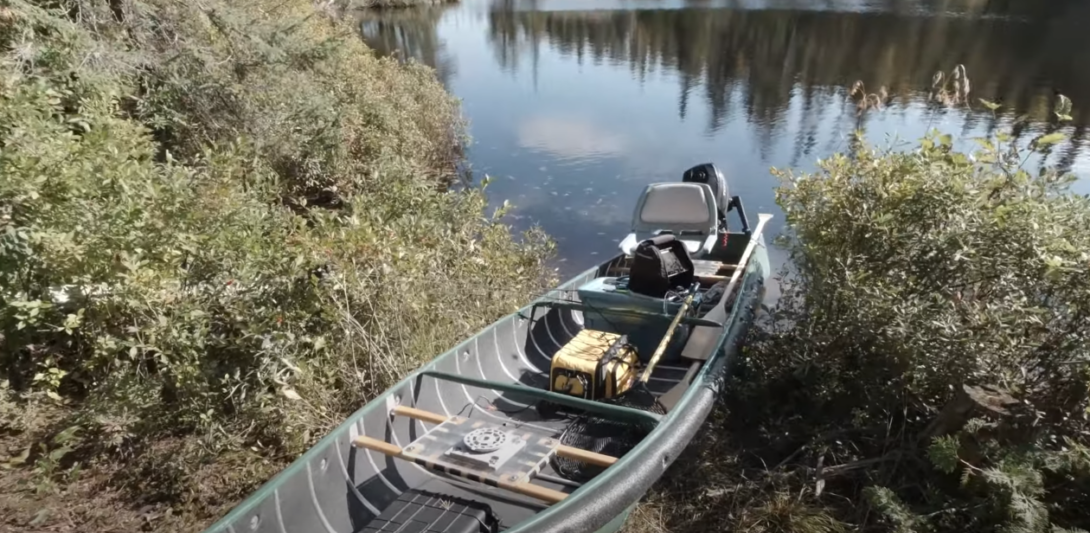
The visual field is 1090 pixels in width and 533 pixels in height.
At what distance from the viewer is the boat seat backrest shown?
681 cm

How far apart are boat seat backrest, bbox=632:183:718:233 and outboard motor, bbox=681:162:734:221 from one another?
56cm

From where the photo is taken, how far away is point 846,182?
4.49 metres

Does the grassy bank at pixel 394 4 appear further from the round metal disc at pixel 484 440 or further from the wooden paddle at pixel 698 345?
the round metal disc at pixel 484 440

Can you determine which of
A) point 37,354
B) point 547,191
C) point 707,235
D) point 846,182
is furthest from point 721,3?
point 37,354

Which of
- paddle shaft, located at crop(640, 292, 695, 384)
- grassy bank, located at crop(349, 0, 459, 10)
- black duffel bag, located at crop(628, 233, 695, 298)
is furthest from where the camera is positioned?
grassy bank, located at crop(349, 0, 459, 10)

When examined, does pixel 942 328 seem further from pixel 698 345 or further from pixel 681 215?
pixel 681 215

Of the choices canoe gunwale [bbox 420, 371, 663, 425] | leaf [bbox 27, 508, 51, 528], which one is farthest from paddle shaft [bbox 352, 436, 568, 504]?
leaf [bbox 27, 508, 51, 528]

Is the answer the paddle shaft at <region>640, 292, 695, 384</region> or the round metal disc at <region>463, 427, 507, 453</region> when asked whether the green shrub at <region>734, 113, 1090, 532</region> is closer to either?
the paddle shaft at <region>640, 292, 695, 384</region>

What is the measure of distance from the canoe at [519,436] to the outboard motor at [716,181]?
1.84 metres

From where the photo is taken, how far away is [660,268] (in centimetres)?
547

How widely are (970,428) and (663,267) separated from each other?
2.50 meters

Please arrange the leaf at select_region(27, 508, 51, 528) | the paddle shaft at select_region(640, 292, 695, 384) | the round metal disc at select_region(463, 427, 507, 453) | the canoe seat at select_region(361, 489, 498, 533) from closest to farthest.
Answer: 1. the canoe seat at select_region(361, 489, 498, 533)
2. the leaf at select_region(27, 508, 51, 528)
3. the round metal disc at select_region(463, 427, 507, 453)
4. the paddle shaft at select_region(640, 292, 695, 384)

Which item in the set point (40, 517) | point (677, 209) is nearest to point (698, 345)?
point (677, 209)

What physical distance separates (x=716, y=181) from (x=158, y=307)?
220 inches
